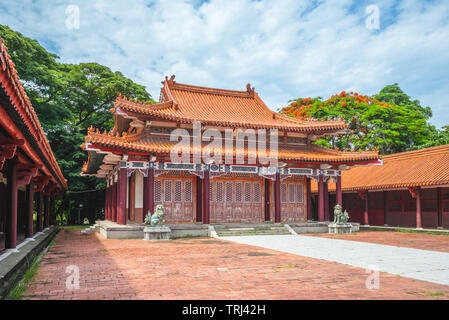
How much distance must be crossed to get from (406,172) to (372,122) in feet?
34.0

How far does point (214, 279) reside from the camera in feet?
21.7

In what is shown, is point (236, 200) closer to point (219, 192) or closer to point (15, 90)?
point (219, 192)

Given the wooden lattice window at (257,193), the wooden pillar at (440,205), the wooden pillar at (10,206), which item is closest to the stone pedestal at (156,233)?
the wooden lattice window at (257,193)

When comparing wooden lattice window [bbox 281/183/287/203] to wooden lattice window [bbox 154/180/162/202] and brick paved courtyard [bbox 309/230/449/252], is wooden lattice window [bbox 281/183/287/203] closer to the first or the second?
brick paved courtyard [bbox 309/230/449/252]

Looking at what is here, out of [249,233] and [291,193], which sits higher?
[291,193]

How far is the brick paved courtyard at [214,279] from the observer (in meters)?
5.48

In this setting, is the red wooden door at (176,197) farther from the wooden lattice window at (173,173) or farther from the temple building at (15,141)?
the temple building at (15,141)

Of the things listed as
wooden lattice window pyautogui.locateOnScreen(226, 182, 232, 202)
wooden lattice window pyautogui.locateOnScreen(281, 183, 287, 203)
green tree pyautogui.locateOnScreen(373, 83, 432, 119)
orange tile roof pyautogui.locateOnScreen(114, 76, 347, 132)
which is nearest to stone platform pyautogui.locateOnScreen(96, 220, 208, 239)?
wooden lattice window pyautogui.locateOnScreen(226, 182, 232, 202)

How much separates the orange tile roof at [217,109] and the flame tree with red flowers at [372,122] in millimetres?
8154

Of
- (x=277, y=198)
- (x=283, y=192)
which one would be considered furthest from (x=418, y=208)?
(x=277, y=198)

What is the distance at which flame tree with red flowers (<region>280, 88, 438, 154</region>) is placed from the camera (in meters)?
30.6

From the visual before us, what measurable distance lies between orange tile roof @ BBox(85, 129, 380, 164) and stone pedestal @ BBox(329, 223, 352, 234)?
3.08 meters
